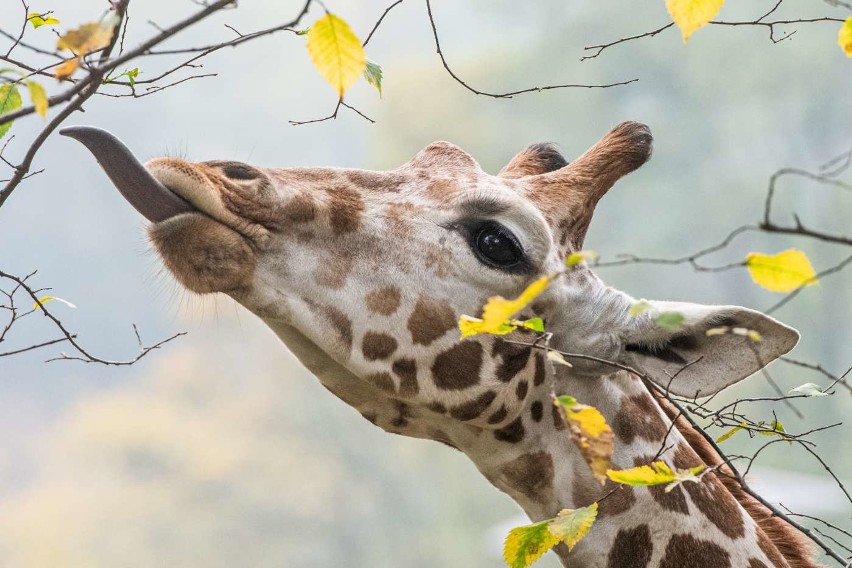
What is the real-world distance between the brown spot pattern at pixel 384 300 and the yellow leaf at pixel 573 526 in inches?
20.1

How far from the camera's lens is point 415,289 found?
66.2 inches

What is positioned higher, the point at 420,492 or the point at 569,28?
the point at 569,28

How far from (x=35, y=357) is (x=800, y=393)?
10736 mm

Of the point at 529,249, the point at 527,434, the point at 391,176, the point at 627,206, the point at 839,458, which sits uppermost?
the point at 627,206

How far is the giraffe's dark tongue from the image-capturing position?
1.45 metres

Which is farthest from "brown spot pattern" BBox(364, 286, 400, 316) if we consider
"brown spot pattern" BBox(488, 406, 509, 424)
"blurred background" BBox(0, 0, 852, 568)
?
"blurred background" BBox(0, 0, 852, 568)

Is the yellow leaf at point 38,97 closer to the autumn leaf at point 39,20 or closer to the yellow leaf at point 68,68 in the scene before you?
the yellow leaf at point 68,68

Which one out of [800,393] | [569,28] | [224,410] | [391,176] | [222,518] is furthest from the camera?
[569,28]

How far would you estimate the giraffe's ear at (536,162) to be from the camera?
2.05 m

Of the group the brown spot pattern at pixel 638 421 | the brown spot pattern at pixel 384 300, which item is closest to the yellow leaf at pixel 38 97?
the brown spot pattern at pixel 384 300

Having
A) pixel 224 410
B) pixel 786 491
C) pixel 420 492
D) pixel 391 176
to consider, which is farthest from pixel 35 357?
pixel 391 176

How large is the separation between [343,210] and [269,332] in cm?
1058

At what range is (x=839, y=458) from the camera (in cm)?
1152

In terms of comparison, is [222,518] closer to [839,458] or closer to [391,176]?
[839,458]
